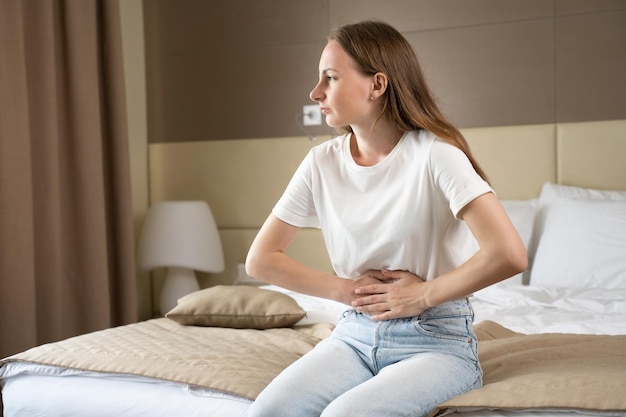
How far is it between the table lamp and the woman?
2126mm

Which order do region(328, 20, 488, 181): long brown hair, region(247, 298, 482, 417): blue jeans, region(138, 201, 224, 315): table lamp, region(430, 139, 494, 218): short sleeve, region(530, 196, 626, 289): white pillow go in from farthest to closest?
region(138, 201, 224, 315): table lamp
region(530, 196, 626, 289): white pillow
region(328, 20, 488, 181): long brown hair
region(430, 139, 494, 218): short sleeve
region(247, 298, 482, 417): blue jeans

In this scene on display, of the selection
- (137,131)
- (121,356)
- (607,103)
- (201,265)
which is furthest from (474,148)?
(121,356)

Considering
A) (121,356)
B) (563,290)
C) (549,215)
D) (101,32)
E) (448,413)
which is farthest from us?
(101,32)

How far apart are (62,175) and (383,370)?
8.40 ft

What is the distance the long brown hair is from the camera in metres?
1.67

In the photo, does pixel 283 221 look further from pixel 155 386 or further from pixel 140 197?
pixel 140 197

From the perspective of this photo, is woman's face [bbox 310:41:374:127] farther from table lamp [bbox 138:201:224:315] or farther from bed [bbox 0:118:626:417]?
table lamp [bbox 138:201:224:315]

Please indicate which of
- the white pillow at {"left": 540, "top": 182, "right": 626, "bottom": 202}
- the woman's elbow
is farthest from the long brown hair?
the white pillow at {"left": 540, "top": 182, "right": 626, "bottom": 202}

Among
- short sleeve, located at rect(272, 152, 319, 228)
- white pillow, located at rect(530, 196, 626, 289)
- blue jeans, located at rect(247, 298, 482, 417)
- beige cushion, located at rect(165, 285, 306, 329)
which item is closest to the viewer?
blue jeans, located at rect(247, 298, 482, 417)

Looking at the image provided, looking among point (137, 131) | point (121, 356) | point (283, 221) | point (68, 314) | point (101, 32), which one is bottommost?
point (68, 314)

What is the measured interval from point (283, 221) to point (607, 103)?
2227 mm

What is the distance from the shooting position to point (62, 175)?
3605mm

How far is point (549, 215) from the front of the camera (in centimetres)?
328

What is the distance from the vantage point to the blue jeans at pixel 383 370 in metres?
1.39
